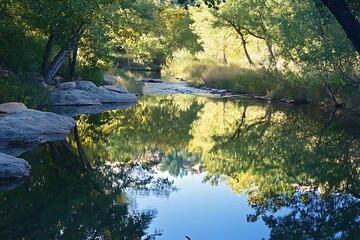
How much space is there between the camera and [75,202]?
368 inches

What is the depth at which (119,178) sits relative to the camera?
37.7ft

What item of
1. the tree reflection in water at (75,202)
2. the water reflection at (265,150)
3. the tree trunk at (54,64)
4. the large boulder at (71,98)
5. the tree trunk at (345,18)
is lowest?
the tree reflection in water at (75,202)

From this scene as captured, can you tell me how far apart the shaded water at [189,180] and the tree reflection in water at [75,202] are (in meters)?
0.02

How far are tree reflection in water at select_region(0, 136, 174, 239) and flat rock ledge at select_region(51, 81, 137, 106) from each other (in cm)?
1015

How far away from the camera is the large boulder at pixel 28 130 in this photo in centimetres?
1309

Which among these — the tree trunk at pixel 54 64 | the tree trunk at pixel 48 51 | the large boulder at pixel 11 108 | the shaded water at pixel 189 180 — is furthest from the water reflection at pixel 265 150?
the tree trunk at pixel 48 51

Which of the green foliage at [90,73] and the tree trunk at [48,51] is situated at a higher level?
the tree trunk at [48,51]

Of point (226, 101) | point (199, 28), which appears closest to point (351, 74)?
point (226, 101)

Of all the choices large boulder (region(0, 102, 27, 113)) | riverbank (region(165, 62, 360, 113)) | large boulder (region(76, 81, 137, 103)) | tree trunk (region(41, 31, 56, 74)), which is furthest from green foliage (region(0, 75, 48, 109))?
riverbank (region(165, 62, 360, 113))

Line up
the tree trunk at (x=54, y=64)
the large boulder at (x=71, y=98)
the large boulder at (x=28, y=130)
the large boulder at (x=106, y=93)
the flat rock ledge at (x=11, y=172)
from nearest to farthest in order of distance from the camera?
1. the flat rock ledge at (x=11, y=172)
2. the large boulder at (x=28, y=130)
3. the large boulder at (x=71, y=98)
4. the tree trunk at (x=54, y=64)
5. the large boulder at (x=106, y=93)

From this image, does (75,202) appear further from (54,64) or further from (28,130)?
(54,64)

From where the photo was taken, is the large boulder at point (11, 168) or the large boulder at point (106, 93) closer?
the large boulder at point (11, 168)

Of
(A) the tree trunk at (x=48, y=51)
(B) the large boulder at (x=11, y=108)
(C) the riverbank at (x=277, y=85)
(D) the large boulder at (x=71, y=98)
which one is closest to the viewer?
(B) the large boulder at (x=11, y=108)

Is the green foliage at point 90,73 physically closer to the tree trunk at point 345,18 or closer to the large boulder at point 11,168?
the large boulder at point 11,168
